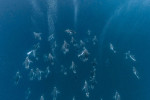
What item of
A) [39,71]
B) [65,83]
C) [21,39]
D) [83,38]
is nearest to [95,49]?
[83,38]

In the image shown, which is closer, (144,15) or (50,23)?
(50,23)

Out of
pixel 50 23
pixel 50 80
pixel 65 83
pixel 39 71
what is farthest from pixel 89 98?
pixel 50 23

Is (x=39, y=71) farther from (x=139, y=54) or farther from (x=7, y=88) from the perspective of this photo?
(x=139, y=54)

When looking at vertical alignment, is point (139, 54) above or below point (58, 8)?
below

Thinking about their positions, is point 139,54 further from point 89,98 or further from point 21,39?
point 21,39

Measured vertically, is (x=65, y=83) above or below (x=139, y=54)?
below

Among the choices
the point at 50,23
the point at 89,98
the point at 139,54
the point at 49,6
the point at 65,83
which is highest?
the point at 49,6
